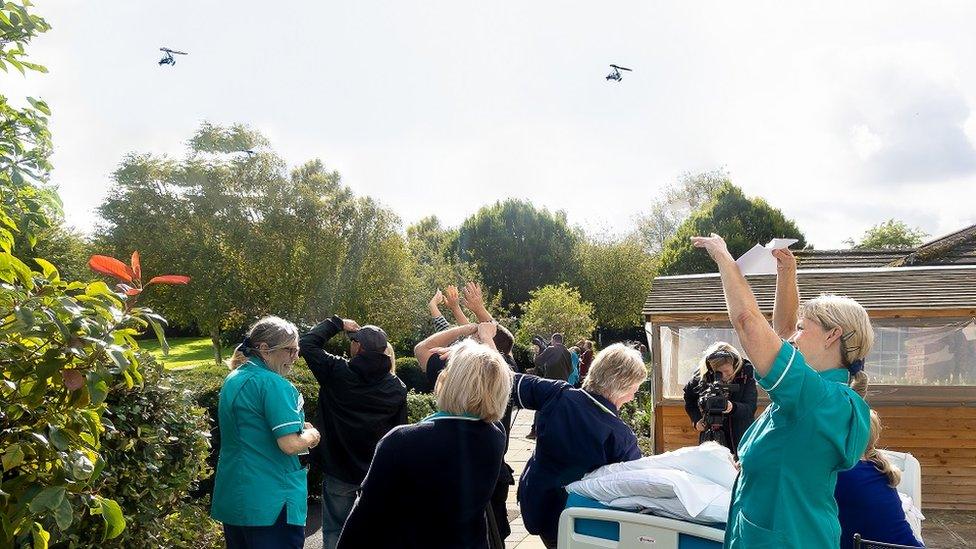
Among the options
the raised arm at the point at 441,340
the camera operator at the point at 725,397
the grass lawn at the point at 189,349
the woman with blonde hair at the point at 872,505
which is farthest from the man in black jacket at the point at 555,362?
the grass lawn at the point at 189,349

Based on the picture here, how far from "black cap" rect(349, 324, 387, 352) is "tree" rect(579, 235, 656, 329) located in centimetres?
4141

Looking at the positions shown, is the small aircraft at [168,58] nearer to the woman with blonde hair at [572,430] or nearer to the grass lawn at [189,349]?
the grass lawn at [189,349]

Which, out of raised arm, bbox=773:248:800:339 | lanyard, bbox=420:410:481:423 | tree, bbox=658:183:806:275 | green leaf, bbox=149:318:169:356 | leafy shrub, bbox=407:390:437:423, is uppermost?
tree, bbox=658:183:806:275

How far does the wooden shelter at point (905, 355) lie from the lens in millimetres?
9633

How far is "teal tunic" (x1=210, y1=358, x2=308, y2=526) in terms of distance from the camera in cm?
405

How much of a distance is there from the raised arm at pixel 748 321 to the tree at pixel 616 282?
43.9 meters

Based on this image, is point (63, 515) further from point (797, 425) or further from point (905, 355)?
point (905, 355)

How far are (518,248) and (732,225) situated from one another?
13.6m

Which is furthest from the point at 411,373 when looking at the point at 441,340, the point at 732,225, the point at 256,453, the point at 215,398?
the point at 732,225

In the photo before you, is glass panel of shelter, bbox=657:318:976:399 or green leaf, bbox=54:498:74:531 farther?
glass panel of shelter, bbox=657:318:976:399

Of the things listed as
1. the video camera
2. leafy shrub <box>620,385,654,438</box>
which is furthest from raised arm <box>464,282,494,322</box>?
leafy shrub <box>620,385,654,438</box>

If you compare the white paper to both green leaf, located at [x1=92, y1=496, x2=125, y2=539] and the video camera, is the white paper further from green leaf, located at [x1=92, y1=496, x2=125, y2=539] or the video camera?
the video camera

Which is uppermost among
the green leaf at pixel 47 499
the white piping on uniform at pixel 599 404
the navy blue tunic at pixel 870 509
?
the white piping on uniform at pixel 599 404

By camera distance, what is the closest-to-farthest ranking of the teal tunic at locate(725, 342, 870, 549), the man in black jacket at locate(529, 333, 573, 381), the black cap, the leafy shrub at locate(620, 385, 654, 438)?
the teal tunic at locate(725, 342, 870, 549) → the black cap → the man in black jacket at locate(529, 333, 573, 381) → the leafy shrub at locate(620, 385, 654, 438)
